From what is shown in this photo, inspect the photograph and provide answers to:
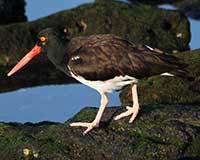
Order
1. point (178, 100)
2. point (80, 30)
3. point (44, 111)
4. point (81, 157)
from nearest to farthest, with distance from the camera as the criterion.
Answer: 1. point (81, 157)
2. point (178, 100)
3. point (44, 111)
4. point (80, 30)

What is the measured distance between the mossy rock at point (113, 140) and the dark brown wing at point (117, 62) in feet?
2.08

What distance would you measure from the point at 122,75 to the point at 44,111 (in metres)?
4.34

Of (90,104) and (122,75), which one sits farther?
(90,104)

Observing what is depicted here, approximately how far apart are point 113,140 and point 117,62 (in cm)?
99

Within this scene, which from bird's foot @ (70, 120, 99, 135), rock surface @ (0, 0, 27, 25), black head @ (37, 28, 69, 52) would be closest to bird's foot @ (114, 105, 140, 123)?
bird's foot @ (70, 120, 99, 135)

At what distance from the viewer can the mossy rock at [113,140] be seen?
884 cm

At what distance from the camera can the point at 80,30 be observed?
673 inches

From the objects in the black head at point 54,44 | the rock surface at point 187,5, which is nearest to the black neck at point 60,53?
the black head at point 54,44

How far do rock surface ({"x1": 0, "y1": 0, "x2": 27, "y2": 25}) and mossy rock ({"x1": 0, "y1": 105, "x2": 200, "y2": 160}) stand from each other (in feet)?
34.6

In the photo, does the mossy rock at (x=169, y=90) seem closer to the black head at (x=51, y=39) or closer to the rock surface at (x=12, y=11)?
the black head at (x=51, y=39)

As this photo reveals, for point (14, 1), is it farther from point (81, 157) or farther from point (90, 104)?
point (81, 157)

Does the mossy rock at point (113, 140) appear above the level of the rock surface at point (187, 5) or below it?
above

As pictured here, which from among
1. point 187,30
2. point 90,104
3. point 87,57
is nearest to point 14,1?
point 187,30

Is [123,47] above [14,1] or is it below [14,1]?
above
